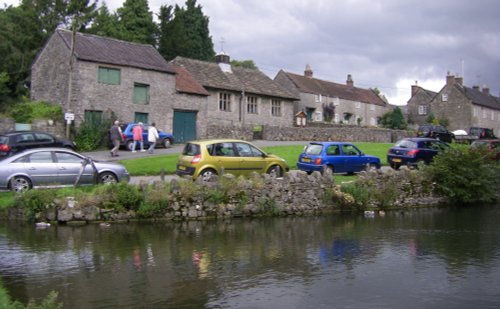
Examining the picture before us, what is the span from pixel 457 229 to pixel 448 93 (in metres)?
56.5

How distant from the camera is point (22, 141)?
24.4 m

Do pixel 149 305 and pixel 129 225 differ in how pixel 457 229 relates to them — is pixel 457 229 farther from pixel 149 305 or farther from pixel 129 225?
pixel 149 305

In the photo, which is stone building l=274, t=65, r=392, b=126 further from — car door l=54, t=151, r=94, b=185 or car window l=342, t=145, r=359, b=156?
car door l=54, t=151, r=94, b=185

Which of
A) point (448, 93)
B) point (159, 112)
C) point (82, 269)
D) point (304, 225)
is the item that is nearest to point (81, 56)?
point (159, 112)

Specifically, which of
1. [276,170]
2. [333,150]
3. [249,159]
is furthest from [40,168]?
[333,150]

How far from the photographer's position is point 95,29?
52.8 metres

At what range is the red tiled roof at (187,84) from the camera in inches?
1514

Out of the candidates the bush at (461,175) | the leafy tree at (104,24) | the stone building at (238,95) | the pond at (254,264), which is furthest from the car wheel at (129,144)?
the leafy tree at (104,24)

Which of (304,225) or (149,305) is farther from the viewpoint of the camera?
(304,225)

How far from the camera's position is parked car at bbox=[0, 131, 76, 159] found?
23672mm

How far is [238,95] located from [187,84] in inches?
277

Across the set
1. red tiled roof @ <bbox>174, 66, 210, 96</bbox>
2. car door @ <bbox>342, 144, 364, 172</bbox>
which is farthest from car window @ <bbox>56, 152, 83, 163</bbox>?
red tiled roof @ <bbox>174, 66, 210, 96</bbox>

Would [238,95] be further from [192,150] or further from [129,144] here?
[192,150]

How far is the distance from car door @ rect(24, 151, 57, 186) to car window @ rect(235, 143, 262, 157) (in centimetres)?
649
